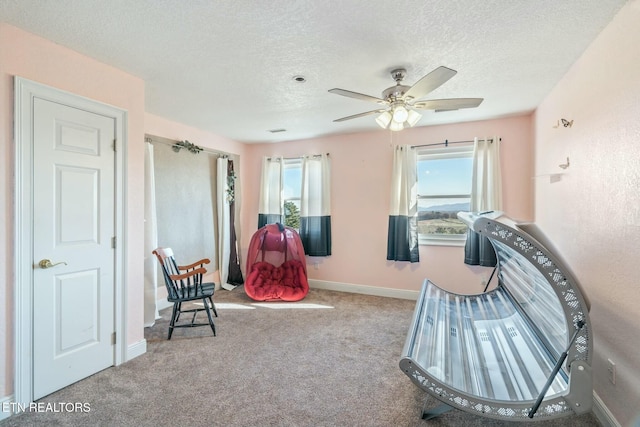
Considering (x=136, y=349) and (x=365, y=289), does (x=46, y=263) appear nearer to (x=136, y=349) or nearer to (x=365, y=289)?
(x=136, y=349)

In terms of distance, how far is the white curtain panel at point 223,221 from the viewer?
4.69 meters

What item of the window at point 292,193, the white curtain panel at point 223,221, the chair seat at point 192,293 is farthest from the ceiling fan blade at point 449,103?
the white curtain panel at point 223,221

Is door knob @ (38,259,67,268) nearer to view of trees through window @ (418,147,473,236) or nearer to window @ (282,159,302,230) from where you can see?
window @ (282,159,302,230)

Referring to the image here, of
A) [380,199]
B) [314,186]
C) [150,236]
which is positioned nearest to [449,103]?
[380,199]

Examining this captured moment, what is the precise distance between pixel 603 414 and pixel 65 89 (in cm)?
425

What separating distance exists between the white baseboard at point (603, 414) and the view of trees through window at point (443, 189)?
2294 mm

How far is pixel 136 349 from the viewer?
2629 mm

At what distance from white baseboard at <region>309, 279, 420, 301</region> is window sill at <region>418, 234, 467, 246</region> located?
727 millimetres

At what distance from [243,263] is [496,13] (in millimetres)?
4725

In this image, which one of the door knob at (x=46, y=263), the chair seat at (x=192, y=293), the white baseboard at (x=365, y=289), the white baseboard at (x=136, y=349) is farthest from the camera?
the white baseboard at (x=365, y=289)

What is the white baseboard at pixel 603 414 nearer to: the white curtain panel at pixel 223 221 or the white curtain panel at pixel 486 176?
the white curtain panel at pixel 486 176

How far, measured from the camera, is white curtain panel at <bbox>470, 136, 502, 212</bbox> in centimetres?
371

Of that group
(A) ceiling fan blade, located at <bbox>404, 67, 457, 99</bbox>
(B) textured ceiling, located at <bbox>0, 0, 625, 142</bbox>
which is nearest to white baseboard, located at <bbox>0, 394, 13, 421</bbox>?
(B) textured ceiling, located at <bbox>0, 0, 625, 142</bbox>

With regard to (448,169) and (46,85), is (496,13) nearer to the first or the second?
(448,169)
